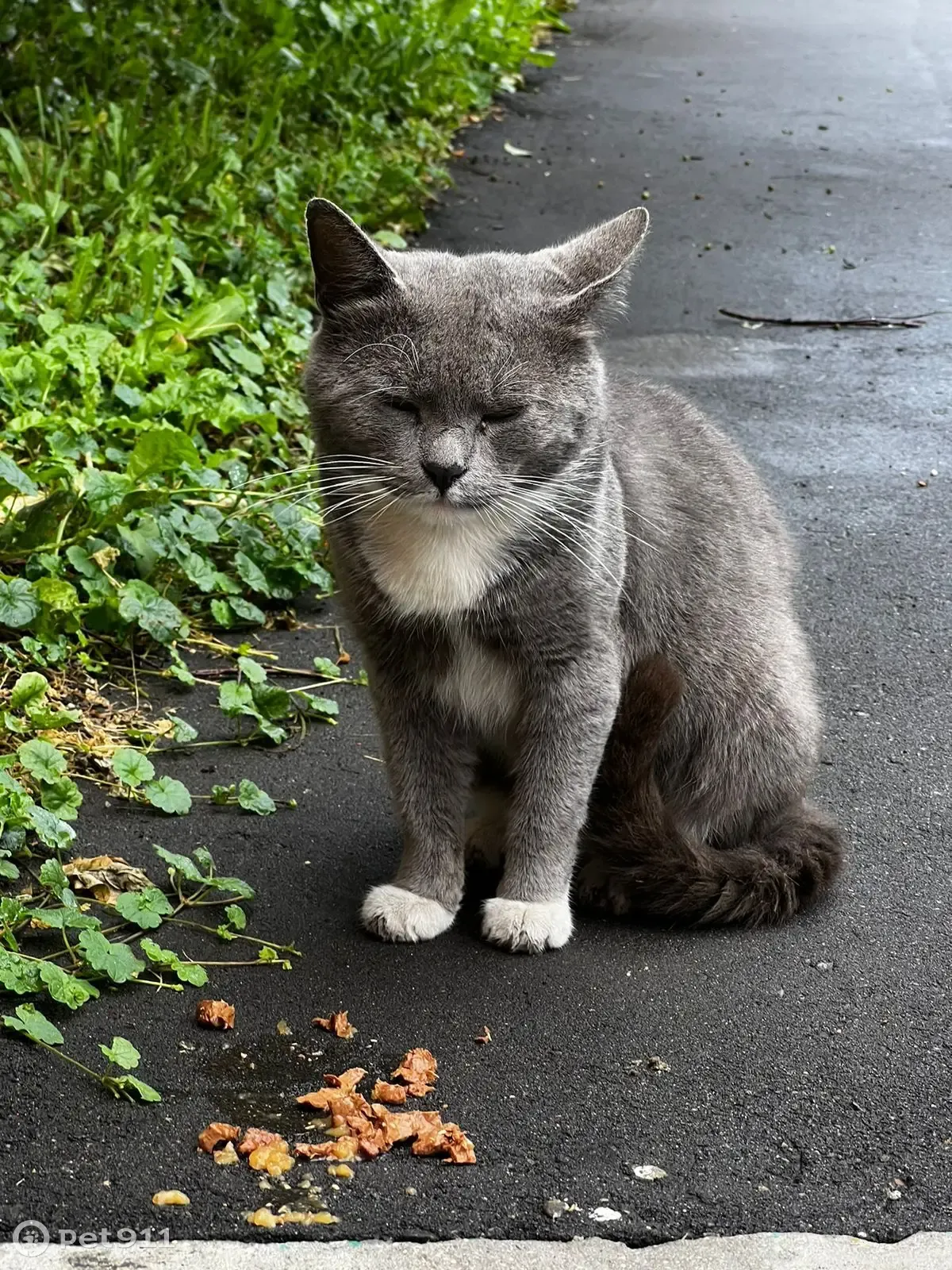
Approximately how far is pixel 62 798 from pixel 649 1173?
169 centimetres

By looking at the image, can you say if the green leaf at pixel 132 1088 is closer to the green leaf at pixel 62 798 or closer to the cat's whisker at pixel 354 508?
the green leaf at pixel 62 798

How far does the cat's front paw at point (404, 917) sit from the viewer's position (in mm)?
3359

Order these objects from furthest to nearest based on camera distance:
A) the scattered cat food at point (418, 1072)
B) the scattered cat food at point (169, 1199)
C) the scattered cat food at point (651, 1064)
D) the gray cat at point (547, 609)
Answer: the gray cat at point (547, 609), the scattered cat food at point (651, 1064), the scattered cat food at point (418, 1072), the scattered cat food at point (169, 1199)

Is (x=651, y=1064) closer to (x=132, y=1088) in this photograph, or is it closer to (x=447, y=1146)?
(x=447, y=1146)

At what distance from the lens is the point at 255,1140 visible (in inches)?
102

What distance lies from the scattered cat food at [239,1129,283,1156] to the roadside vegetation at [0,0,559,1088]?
1.63 ft

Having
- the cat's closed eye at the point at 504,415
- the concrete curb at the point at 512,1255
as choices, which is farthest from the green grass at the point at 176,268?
the concrete curb at the point at 512,1255

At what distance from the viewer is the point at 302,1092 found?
2.80 m

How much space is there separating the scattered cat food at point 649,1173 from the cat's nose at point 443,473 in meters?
1.33

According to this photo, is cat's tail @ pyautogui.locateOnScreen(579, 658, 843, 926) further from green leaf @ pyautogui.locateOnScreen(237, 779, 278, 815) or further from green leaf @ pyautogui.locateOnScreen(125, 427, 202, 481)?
green leaf @ pyautogui.locateOnScreen(125, 427, 202, 481)

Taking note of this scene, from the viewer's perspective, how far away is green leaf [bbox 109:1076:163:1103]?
270cm

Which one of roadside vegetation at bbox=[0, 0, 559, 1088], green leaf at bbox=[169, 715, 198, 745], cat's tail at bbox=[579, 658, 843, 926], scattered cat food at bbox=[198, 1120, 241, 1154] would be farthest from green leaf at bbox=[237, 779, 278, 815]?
scattered cat food at bbox=[198, 1120, 241, 1154]

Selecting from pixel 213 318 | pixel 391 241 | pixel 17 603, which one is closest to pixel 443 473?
pixel 17 603

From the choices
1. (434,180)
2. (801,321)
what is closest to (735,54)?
(434,180)
